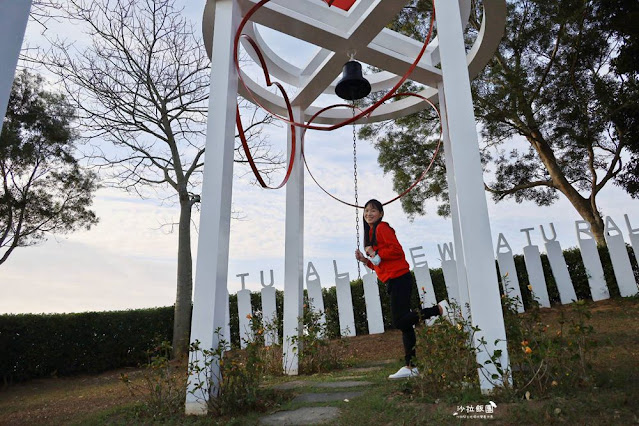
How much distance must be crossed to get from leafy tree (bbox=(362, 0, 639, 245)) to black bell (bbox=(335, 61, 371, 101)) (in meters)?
6.62

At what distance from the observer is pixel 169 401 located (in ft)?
11.9

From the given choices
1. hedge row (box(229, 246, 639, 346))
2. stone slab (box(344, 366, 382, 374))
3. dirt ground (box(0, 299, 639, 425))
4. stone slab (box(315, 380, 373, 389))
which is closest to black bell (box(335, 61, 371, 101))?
stone slab (box(315, 380, 373, 389))

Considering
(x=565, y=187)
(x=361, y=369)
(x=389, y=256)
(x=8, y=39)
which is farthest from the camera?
(x=565, y=187)

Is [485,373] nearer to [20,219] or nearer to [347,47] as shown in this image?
[347,47]

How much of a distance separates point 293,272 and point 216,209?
2117 mm

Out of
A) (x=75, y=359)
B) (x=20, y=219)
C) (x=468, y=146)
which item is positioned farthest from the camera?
(x=20, y=219)

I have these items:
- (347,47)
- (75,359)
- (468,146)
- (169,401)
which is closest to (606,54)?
(347,47)

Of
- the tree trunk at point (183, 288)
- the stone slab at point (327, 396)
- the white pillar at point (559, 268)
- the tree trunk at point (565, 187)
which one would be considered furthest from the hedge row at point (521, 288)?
the stone slab at point (327, 396)

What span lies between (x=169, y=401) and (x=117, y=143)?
8363 mm

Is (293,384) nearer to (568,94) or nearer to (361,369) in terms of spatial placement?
(361,369)

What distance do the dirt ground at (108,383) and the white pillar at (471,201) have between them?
1784 millimetres

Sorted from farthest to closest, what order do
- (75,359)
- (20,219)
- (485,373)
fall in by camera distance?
(20,219)
(75,359)
(485,373)

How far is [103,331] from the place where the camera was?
31.2 ft

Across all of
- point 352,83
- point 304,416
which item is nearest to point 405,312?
point 304,416
